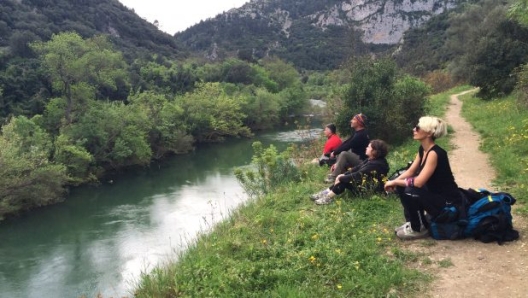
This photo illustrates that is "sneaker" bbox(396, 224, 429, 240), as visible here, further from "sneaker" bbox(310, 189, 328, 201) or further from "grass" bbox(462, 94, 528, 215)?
"sneaker" bbox(310, 189, 328, 201)

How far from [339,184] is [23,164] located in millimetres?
19857

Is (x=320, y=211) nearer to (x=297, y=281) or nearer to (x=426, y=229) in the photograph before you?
(x=426, y=229)

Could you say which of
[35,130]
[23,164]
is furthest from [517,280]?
[35,130]

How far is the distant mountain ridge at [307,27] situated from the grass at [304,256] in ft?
325

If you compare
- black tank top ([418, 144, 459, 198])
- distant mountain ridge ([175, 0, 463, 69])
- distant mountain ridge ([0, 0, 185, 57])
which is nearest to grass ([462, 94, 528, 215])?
black tank top ([418, 144, 459, 198])

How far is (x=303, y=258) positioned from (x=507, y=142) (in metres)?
6.57

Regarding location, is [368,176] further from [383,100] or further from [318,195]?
[383,100]

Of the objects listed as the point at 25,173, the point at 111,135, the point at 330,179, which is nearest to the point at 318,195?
the point at 330,179

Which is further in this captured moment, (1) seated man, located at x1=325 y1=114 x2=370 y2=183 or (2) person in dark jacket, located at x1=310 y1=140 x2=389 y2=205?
(1) seated man, located at x1=325 y1=114 x2=370 y2=183

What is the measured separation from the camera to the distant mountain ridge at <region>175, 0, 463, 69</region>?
11075 cm

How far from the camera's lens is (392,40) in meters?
114

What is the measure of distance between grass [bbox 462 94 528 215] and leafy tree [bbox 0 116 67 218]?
66.6 feet

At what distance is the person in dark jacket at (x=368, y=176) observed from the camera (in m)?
6.48

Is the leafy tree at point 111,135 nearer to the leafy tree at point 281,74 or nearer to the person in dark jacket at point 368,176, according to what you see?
the person in dark jacket at point 368,176
